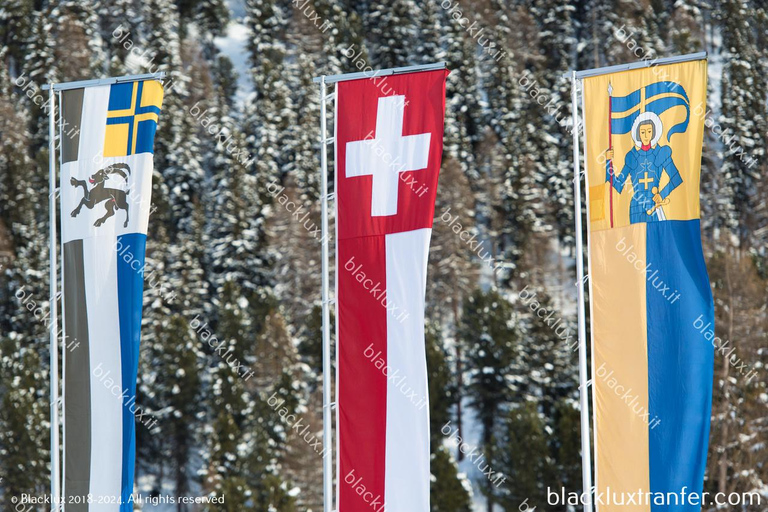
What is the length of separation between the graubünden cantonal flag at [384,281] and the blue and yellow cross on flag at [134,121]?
2336 millimetres

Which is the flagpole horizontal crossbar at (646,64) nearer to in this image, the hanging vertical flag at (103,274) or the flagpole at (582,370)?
the flagpole at (582,370)

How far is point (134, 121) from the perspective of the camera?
12891mm

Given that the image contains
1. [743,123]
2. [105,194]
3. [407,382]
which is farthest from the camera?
[743,123]

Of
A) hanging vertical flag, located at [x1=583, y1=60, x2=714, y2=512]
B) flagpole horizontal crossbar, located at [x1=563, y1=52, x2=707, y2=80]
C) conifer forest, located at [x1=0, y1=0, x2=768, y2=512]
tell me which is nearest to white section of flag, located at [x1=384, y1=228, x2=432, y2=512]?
hanging vertical flag, located at [x1=583, y1=60, x2=714, y2=512]

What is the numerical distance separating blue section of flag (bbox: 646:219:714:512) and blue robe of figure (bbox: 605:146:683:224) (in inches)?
10.4

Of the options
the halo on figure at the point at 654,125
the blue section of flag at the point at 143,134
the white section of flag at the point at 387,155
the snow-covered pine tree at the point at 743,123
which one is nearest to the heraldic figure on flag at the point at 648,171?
the halo on figure at the point at 654,125

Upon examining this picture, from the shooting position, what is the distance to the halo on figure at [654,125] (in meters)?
12.3

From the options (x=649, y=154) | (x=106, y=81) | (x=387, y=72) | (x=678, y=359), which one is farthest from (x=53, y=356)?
(x=649, y=154)

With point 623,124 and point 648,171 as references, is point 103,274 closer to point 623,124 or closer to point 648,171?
point 623,124

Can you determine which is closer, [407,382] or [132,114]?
[407,382]

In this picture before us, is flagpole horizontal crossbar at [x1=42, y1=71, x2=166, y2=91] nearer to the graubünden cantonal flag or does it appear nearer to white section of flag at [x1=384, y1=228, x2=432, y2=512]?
the graubünden cantonal flag

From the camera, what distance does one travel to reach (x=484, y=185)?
183ft

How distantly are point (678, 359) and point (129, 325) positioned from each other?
6600 mm

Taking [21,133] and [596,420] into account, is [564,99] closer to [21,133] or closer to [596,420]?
[21,133]
